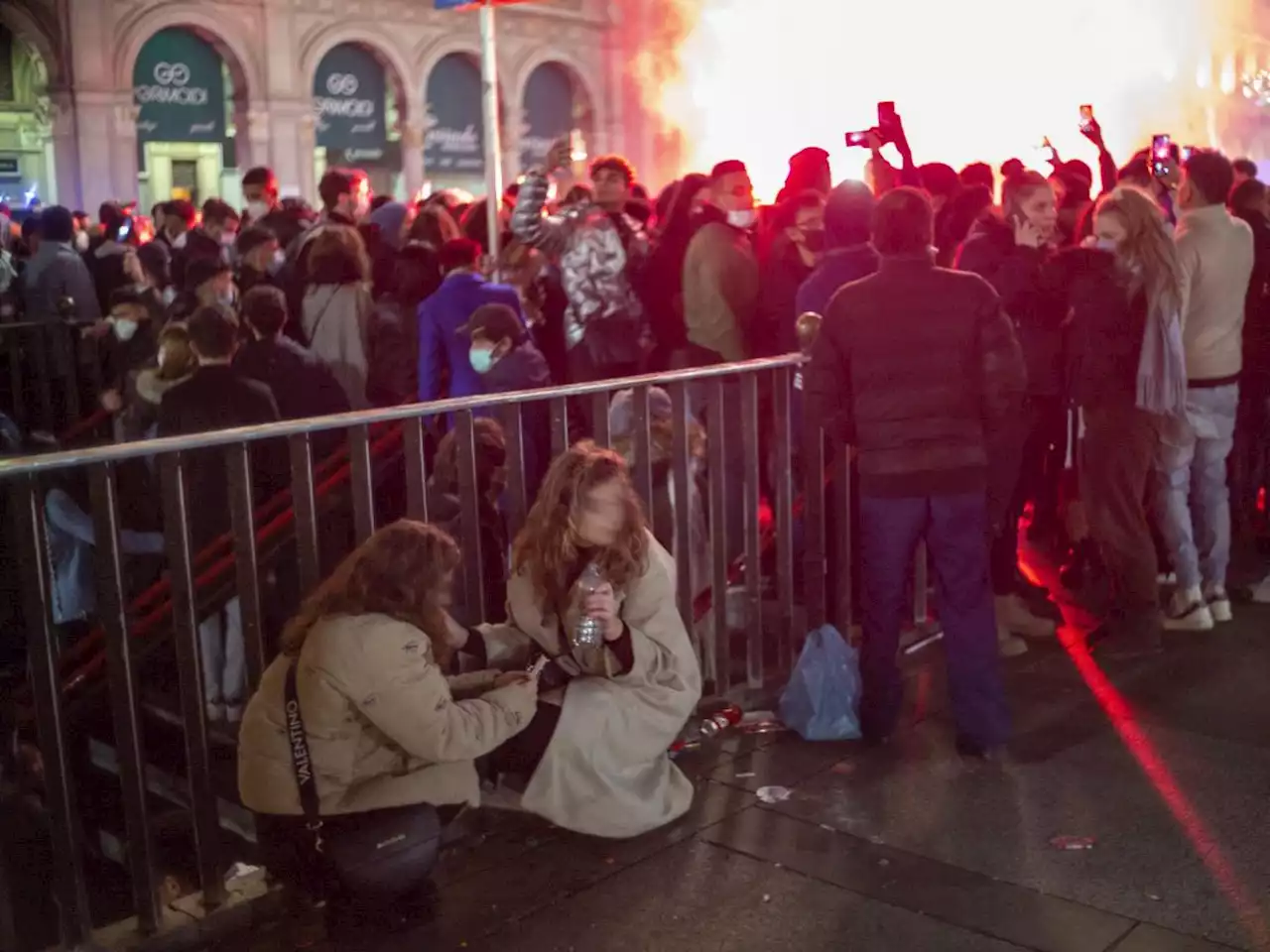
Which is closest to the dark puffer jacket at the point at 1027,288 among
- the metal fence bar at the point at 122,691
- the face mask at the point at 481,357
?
the face mask at the point at 481,357

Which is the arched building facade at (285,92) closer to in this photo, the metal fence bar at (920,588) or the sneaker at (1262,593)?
the metal fence bar at (920,588)

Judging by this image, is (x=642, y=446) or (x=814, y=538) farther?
(x=814, y=538)

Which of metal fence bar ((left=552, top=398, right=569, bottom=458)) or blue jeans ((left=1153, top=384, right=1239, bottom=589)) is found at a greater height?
metal fence bar ((left=552, top=398, right=569, bottom=458))

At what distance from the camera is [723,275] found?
22.0 ft

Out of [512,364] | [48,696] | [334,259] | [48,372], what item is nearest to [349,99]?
[48,372]

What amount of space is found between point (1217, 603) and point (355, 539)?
426cm

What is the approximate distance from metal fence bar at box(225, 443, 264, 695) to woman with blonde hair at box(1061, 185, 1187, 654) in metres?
3.72

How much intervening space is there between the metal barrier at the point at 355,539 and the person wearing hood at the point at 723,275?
19.6 inches

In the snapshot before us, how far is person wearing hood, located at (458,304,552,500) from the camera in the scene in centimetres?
595

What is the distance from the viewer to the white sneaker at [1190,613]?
6.34 m

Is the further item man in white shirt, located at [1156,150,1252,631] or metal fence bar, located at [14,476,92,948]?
man in white shirt, located at [1156,150,1252,631]

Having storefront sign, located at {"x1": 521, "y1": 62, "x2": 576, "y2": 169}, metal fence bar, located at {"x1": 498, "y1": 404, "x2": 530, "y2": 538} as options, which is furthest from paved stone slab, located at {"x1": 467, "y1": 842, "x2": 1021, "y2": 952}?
storefront sign, located at {"x1": 521, "y1": 62, "x2": 576, "y2": 169}

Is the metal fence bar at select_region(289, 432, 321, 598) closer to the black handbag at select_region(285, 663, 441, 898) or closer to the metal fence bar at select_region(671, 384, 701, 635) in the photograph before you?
the black handbag at select_region(285, 663, 441, 898)

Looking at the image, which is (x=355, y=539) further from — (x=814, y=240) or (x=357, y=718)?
(x=814, y=240)
